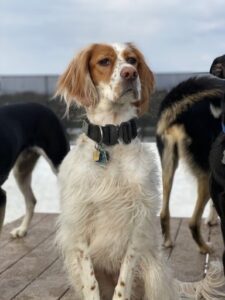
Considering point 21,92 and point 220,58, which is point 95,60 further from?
point 21,92

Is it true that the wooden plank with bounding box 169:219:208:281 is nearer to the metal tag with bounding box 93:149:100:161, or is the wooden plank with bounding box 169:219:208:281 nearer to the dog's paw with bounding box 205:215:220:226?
the dog's paw with bounding box 205:215:220:226

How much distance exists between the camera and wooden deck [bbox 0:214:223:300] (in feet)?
12.2

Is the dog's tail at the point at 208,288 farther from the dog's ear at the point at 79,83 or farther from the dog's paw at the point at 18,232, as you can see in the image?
the dog's paw at the point at 18,232

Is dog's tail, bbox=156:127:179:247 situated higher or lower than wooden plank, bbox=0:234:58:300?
higher

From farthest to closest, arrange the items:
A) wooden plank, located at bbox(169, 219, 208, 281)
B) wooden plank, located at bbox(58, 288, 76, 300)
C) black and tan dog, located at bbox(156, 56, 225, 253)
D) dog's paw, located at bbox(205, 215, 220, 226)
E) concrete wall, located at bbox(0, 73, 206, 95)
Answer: concrete wall, located at bbox(0, 73, 206, 95)
dog's paw, located at bbox(205, 215, 220, 226)
black and tan dog, located at bbox(156, 56, 225, 253)
wooden plank, located at bbox(169, 219, 208, 281)
wooden plank, located at bbox(58, 288, 76, 300)

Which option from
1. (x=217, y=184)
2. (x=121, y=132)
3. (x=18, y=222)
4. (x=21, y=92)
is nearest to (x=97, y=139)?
(x=121, y=132)

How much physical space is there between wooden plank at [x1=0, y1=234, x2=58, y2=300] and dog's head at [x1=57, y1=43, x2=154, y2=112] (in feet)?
4.42

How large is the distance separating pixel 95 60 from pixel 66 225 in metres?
0.85

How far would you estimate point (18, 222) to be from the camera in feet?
18.2

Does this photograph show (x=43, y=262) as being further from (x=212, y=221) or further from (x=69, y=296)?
(x=212, y=221)

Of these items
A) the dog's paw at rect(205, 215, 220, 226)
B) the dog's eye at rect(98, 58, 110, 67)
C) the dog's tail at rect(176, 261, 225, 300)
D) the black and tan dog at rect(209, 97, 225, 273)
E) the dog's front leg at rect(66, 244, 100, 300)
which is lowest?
the dog's paw at rect(205, 215, 220, 226)

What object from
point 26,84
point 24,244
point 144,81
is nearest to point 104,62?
point 144,81

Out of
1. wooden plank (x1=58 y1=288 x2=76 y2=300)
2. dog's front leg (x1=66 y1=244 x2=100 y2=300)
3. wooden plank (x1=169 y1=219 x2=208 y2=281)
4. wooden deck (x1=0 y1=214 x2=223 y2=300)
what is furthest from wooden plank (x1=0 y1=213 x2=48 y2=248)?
dog's front leg (x1=66 y1=244 x2=100 y2=300)

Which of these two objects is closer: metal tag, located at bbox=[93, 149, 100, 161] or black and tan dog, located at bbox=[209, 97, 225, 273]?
metal tag, located at bbox=[93, 149, 100, 161]
